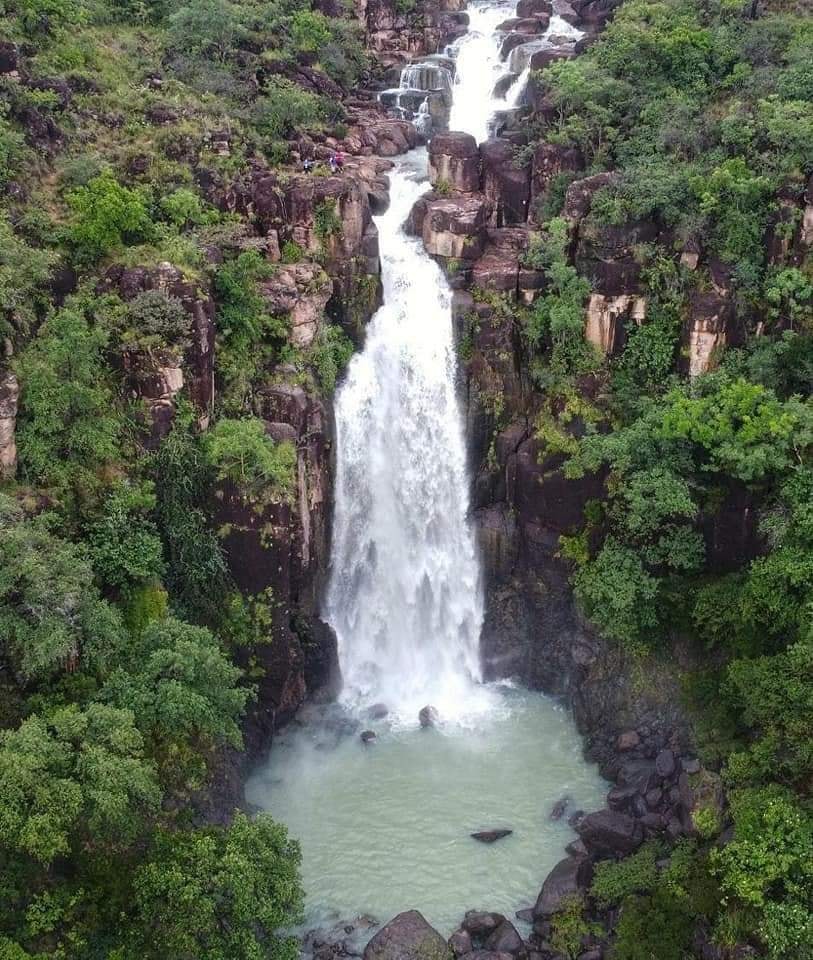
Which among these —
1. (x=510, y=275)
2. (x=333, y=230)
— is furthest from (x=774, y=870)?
(x=333, y=230)

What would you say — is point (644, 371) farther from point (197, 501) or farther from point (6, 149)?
point (6, 149)

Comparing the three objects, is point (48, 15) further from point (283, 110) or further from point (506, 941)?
point (506, 941)

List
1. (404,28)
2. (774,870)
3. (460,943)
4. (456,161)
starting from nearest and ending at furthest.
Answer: (774,870)
(460,943)
(456,161)
(404,28)

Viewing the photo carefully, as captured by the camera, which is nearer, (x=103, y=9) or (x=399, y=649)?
(x=399, y=649)

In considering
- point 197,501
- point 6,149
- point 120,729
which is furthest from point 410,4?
point 120,729

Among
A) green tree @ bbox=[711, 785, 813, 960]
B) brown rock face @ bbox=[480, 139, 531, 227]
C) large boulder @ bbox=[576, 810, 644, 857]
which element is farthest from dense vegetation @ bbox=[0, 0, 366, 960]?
green tree @ bbox=[711, 785, 813, 960]

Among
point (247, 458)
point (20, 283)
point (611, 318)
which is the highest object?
point (20, 283)

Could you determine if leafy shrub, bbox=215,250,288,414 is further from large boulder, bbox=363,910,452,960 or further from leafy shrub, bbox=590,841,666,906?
leafy shrub, bbox=590,841,666,906
